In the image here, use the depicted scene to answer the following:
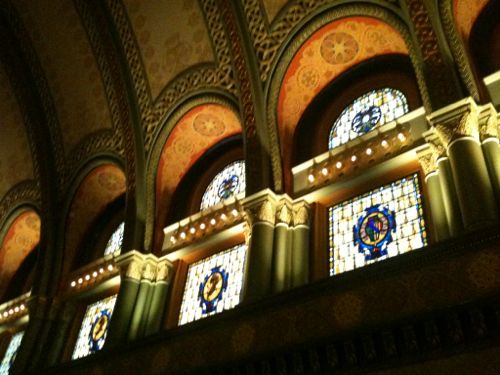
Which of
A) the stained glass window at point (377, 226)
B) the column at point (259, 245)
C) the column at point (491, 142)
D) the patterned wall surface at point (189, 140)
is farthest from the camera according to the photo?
the patterned wall surface at point (189, 140)

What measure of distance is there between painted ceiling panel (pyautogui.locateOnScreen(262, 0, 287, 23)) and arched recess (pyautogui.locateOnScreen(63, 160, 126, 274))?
4.39 m

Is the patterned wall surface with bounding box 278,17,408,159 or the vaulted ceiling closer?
the patterned wall surface with bounding box 278,17,408,159

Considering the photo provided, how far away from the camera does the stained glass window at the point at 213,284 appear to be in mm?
8516

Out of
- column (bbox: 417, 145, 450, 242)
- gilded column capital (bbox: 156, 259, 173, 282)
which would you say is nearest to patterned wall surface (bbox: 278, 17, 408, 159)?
column (bbox: 417, 145, 450, 242)

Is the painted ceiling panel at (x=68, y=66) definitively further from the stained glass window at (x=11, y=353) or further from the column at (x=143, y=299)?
the stained glass window at (x=11, y=353)

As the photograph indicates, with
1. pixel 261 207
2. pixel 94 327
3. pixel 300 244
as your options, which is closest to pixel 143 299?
pixel 94 327

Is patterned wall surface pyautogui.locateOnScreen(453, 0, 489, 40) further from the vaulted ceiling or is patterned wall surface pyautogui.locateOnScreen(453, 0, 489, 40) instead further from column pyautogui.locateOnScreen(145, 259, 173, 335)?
column pyautogui.locateOnScreen(145, 259, 173, 335)

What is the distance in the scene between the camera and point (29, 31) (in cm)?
1170

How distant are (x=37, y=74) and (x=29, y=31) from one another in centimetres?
88

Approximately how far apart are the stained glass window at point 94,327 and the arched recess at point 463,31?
6904 mm

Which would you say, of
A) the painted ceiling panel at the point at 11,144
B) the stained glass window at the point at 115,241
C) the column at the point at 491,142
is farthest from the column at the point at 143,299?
the column at the point at 491,142

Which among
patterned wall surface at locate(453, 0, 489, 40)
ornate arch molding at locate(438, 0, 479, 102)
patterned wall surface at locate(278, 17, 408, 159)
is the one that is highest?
patterned wall surface at locate(278, 17, 408, 159)

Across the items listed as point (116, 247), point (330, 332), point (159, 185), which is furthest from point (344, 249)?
point (116, 247)

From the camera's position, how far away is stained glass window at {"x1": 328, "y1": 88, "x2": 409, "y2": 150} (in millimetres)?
8555
